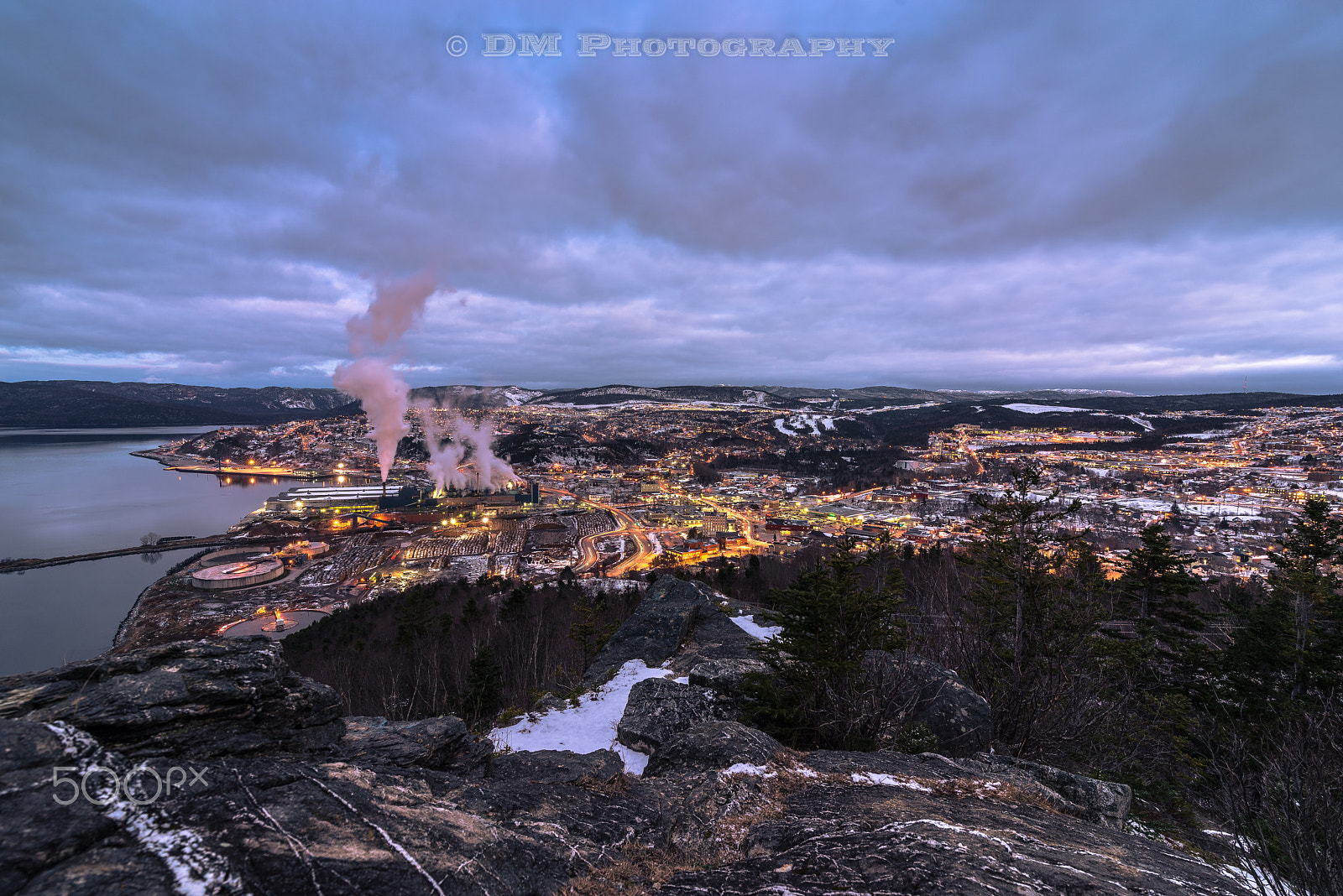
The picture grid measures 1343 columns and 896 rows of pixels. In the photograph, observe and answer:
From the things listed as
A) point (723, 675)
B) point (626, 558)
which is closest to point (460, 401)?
point (626, 558)

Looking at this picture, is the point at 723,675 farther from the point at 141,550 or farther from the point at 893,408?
the point at 893,408

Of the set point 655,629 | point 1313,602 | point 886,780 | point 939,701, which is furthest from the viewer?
point 655,629

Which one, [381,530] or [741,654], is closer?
[741,654]

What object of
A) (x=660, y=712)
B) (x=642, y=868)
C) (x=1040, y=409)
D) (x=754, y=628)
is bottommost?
(x=754, y=628)

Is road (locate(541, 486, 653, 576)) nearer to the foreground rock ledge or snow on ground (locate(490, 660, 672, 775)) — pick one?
snow on ground (locate(490, 660, 672, 775))

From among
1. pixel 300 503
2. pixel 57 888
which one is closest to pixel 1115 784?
pixel 57 888

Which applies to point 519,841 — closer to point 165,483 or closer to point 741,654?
point 741,654

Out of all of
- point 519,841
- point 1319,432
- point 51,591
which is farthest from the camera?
point 1319,432
